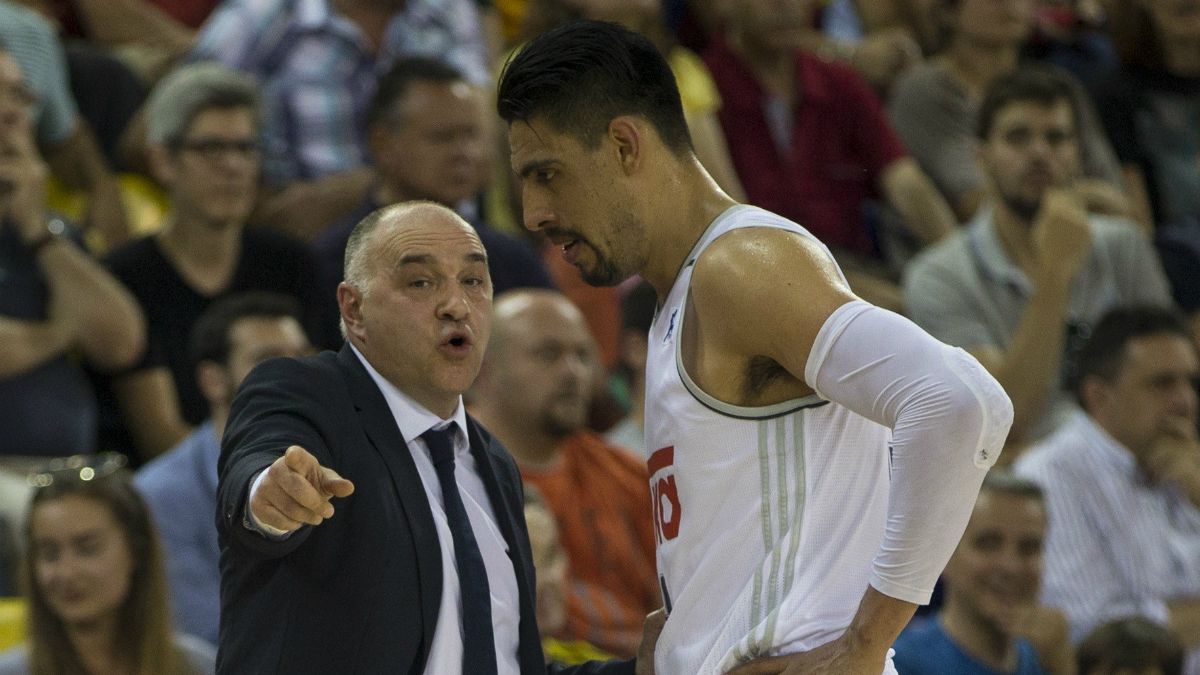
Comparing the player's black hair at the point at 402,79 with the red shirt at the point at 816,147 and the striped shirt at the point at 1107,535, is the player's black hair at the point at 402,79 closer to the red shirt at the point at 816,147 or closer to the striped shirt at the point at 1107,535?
the red shirt at the point at 816,147

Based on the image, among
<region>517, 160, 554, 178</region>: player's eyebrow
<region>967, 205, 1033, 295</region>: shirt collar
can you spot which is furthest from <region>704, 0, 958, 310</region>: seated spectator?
<region>517, 160, 554, 178</region>: player's eyebrow

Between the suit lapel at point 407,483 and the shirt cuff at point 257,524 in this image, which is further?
the suit lapel at point 407,483

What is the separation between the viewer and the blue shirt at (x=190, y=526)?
5031mm

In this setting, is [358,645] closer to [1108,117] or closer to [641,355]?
[641,355]

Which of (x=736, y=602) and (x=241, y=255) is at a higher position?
(x=241, y=255)

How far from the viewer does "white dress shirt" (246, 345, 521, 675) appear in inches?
108

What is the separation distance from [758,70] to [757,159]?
0.51 meters

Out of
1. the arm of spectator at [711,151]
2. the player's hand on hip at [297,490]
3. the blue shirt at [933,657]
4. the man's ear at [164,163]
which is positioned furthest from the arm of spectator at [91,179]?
the player's hand on hip at [297,490]

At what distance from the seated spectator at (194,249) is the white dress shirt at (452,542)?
117 inches

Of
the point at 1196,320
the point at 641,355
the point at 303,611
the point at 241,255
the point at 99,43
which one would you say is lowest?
the point at 1196,320

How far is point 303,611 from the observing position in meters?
2.61

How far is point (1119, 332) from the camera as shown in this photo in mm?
6078

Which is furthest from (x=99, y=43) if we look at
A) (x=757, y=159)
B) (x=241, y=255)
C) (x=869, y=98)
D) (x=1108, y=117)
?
(x=1108, y=117)

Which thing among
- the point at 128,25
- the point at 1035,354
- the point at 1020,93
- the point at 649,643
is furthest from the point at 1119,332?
the point at 128,25
